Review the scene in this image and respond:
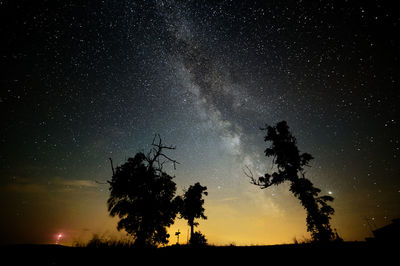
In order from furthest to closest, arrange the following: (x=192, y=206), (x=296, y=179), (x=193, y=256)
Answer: (x=192, y=206)
(x=296, y=179)
(x=193, y=256)

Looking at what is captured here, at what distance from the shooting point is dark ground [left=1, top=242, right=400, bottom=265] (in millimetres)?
2865

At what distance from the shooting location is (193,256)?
355 cm

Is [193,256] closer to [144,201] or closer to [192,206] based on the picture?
[144,201]

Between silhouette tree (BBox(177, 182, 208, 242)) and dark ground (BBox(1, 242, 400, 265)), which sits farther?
silhouette tree (BBox(177, 182, 208, 242))

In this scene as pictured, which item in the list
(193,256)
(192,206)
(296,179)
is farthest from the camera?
(192,206)

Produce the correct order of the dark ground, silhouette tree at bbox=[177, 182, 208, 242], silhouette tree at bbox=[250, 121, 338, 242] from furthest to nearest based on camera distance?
1. silhouette tree at bbox=[177, 182, 208, 242]
2. silhouette tree at bbox=[250, 121, 338, 242]
3. the dark ground

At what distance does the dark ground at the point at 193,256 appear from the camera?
113 inches

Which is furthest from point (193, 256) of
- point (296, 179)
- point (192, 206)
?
point (192, 206)

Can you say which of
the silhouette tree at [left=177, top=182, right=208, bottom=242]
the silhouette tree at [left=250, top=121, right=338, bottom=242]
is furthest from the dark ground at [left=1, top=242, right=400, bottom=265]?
the silhouette tree at [left=177, top=182, right=208, bottom=242]

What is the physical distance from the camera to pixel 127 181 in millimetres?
19969

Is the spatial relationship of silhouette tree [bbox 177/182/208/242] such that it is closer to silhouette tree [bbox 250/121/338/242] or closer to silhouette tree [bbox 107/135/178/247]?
silhouette tree [bbox 107/135/178/247]

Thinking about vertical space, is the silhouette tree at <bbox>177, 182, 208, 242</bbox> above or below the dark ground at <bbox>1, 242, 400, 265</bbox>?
above

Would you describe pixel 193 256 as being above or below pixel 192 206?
below

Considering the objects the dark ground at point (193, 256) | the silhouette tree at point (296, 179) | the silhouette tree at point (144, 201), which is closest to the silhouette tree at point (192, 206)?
the silhouette tree at point (144, 201)
